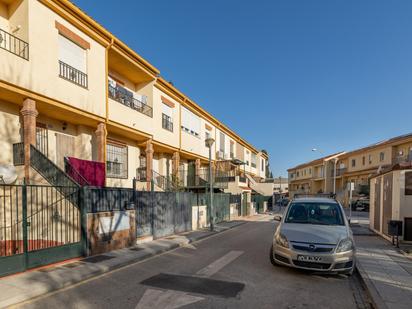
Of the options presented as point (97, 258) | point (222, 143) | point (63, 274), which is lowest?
point (97, 258)

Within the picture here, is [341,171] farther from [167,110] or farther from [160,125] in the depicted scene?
[160,125]

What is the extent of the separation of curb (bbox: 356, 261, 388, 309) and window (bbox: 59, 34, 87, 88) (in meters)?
11.8


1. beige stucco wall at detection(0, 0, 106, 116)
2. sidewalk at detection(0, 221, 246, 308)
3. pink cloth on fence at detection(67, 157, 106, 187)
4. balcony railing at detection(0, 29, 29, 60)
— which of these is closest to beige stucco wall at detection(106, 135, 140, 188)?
pink cloth on fence at detection(67, 157, 106, 187)

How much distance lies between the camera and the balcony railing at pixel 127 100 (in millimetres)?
14602

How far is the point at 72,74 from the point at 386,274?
12691 millimetres

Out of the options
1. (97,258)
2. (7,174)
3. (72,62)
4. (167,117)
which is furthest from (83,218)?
(167,117)

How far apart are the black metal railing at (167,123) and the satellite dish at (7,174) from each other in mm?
10098

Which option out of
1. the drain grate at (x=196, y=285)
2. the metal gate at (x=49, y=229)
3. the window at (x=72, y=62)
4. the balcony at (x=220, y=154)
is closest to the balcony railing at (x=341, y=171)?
the balcony at (x=220, y=154)

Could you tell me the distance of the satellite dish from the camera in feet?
29.3

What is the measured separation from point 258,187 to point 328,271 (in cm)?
3158

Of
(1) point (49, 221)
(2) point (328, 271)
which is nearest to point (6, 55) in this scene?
(1) point (49, 221)

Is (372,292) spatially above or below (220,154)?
below

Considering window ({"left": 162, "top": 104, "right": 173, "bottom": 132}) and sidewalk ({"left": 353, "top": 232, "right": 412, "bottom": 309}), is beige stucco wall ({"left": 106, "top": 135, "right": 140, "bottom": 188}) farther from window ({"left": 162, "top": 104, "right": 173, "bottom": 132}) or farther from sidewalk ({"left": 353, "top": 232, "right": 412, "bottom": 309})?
sidewalk ({"left": 353, "top": 232, "right": 412, "bottom": 309})

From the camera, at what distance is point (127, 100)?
51.4 feet
